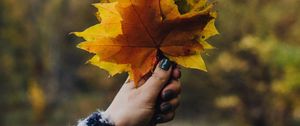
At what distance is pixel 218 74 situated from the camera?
1246cm

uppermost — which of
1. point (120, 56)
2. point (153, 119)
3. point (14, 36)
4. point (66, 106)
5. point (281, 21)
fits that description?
point (14, 36)

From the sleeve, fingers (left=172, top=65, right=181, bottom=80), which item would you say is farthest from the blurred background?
fingers (left=172, top=65, right=181, bottom=80)

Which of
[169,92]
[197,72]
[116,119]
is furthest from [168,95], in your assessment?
[197,72]

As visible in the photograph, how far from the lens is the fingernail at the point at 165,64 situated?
168 centimetres

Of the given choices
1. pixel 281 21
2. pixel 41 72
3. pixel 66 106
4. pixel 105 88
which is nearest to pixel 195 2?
pixel 281 21

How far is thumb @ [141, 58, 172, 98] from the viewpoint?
5.45 feet

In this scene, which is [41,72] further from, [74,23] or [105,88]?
[105,88]

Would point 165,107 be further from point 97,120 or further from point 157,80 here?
point 97,120

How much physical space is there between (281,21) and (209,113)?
4901mm

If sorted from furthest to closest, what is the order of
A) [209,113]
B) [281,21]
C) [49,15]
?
[49,15], [209,113], [281,21]

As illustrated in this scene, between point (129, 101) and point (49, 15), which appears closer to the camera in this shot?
point (129, 101)

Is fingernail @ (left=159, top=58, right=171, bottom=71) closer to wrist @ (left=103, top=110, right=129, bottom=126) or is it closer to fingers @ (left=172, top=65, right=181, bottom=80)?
fingers @ (left=172, top=65, right=181, bottom=80)

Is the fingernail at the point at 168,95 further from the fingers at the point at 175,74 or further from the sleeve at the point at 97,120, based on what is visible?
the sleeve at the point at 97,120

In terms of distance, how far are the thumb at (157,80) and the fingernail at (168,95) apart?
2 cm
